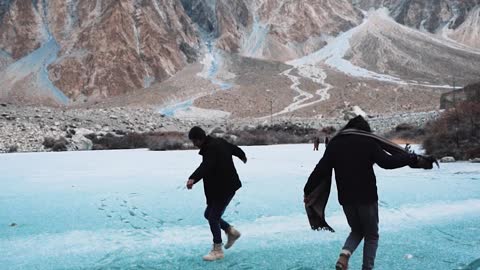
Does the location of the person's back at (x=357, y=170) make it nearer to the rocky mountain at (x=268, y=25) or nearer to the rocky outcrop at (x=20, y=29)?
the rocky outcrop at (x=20, y=29)

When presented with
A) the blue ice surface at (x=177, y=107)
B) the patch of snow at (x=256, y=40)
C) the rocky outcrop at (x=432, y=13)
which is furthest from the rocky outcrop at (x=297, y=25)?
the blue ice surface at (x=177, y=107)

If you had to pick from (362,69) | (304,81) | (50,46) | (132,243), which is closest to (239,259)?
(132,243)

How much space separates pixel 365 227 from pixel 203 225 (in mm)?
2762

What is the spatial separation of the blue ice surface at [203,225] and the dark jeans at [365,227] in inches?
21.5

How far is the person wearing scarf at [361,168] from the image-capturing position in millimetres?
3410

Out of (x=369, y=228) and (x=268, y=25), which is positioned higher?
(x=369, y=228)

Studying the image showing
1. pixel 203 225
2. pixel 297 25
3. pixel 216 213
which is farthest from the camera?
pixel 297 25

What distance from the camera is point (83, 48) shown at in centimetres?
6431

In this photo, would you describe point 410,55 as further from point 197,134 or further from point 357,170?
point 357,170

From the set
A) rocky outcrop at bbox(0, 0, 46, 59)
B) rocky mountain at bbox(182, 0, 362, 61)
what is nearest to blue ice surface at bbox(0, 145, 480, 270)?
rocky outcrop at bbox(0, 0, 46, 59)

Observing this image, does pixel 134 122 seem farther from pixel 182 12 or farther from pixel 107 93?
pixel 182 12

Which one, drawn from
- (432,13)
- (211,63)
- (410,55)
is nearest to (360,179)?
(211,63)

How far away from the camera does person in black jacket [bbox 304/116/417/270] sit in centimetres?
341

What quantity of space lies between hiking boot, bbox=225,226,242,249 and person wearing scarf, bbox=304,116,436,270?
52.9 inches
